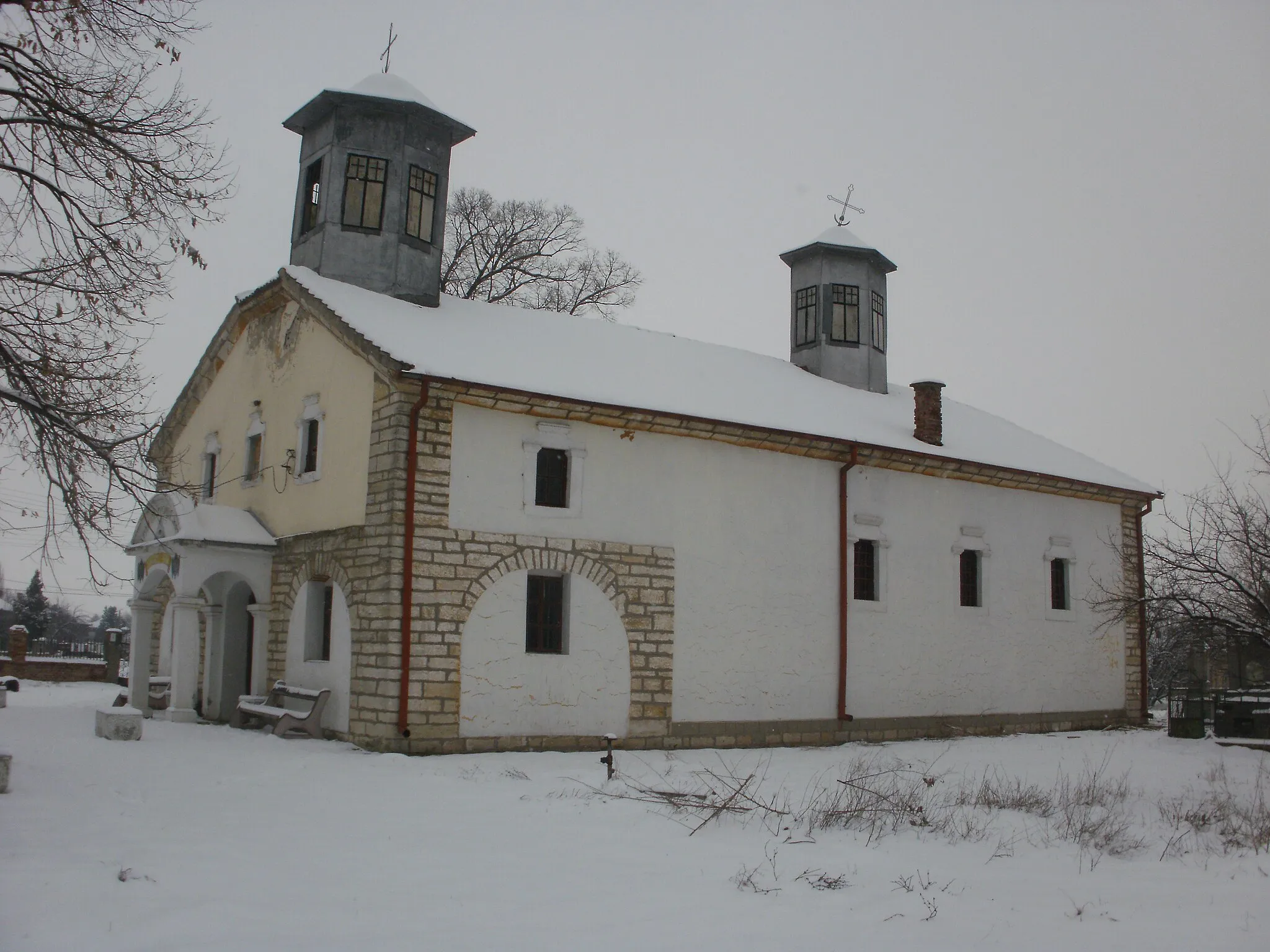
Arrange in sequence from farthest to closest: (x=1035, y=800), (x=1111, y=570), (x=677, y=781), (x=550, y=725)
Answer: (x=1111, y=570)
(x=550, y=725)
(x=677, y=781)
(x=1035, y=800)

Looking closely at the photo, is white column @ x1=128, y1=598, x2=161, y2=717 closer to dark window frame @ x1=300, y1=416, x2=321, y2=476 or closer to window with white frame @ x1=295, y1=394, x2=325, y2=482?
window with white frame @ x1=295, y1=394, x2=325, y2=482

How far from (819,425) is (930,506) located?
8.39ft

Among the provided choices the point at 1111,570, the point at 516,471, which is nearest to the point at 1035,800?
the point at 516,471

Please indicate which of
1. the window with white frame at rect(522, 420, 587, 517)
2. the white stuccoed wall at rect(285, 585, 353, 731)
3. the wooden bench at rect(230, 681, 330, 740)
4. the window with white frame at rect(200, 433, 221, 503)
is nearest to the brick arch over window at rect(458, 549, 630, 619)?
→ the window with white frame at rect(522, 420, 587, 517)

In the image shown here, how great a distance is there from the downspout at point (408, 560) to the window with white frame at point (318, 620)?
2187 millimetres

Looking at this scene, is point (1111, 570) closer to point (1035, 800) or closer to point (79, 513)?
point (1035, 800)

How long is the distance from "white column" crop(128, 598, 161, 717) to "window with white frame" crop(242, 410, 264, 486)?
2.28m

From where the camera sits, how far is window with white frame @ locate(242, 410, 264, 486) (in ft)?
55.5

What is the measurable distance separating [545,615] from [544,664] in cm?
67

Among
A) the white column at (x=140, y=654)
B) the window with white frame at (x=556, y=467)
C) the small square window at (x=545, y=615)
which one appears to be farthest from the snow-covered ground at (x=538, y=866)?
the white column at (x=140, y=654)

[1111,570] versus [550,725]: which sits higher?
[1111,570]

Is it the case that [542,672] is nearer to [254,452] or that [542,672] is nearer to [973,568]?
[254,452]

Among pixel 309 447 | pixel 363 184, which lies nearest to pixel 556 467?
pixel 309 447

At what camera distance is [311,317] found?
51.9ft
